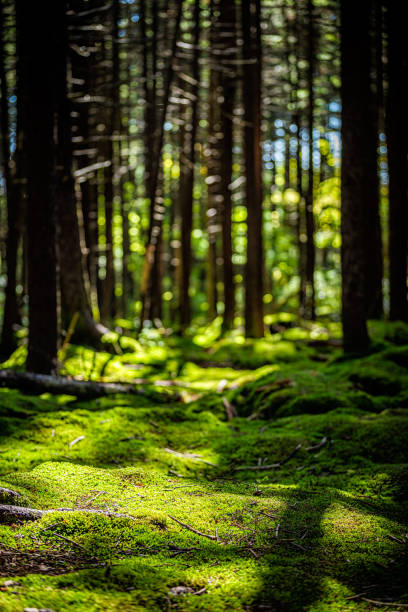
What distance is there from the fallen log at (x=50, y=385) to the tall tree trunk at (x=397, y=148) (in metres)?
8.61

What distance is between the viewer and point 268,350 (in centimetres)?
1160

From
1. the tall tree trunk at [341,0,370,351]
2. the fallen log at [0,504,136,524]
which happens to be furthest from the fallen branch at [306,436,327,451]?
the tall tree trunk at [341,0,370,351]

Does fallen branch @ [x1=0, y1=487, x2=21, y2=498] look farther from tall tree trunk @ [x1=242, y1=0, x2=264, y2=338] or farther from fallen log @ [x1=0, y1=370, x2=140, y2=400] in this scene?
tall tree trunk @ [x1=242, y1=0, x2=264, y2=338]

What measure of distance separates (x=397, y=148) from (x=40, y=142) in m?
9.24

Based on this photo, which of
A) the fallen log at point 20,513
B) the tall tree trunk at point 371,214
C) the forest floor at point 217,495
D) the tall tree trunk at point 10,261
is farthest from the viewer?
the tall tree trunk at point 371,214

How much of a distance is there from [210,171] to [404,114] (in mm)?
10612

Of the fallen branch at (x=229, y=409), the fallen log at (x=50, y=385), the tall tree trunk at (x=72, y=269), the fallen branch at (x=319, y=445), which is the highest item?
the tall tree trunk at (x=72, y=269)

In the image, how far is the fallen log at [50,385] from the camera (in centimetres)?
617

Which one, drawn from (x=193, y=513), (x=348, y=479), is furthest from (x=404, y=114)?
(x=193, y=513)

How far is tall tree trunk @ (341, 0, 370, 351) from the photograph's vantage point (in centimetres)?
825

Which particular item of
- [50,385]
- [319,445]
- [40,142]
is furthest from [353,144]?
[50,385]

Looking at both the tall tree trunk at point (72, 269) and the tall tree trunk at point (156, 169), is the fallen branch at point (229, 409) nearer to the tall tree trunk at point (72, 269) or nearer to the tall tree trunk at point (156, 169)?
the tall tree trunk at point (72, 269)

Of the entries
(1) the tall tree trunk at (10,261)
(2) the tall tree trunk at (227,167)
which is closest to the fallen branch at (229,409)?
(1) the tall tree trunk at (10,261)

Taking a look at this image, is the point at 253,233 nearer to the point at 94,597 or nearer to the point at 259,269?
the point at 259,269
